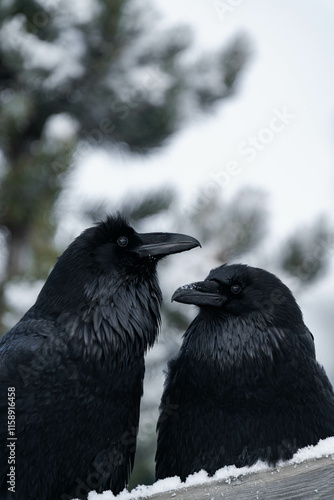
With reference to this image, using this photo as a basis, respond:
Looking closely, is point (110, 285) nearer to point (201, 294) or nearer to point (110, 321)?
point (110, 321)

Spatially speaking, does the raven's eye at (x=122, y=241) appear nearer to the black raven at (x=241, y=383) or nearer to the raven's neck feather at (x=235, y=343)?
the black raven at (x=241, y=383)

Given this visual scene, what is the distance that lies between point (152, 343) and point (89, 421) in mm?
437

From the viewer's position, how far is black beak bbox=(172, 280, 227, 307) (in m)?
3.23

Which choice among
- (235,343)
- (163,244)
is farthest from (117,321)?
(235,343)

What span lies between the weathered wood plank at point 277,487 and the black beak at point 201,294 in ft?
2.84

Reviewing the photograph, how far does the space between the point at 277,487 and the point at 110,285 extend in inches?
41.4

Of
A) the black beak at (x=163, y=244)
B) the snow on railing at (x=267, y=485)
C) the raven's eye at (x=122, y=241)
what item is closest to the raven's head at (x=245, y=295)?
the black beak at (x=163, y=244)

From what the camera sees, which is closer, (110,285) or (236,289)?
(110,285)

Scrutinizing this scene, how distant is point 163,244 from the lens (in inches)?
126

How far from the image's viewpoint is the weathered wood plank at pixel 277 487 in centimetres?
252

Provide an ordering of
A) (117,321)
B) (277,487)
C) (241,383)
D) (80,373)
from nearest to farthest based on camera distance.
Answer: (277,487), (80,373), (117,321), (241,383)

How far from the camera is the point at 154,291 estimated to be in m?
3.25

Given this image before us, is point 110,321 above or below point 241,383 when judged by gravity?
above

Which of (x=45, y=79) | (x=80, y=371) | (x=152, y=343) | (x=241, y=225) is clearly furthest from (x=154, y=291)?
(x=45, y=79)
